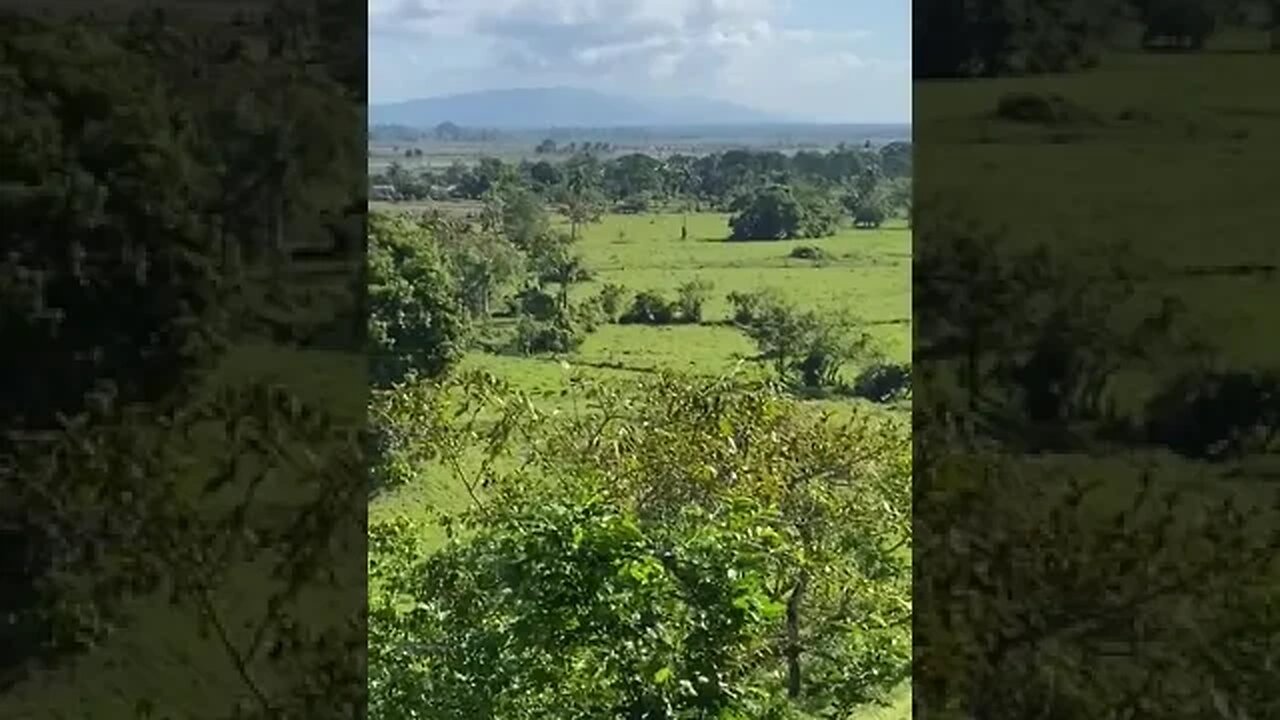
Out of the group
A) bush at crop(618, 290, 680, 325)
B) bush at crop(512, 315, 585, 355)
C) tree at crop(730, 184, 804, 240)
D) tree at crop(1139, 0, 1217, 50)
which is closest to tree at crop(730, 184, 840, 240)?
tree at crop(730, 184, 804, 240)

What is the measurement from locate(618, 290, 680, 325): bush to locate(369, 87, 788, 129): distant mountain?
203 millimetres

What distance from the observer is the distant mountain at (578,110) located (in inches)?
69.1

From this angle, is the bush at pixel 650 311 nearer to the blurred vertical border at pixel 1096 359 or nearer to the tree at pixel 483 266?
the tree at pixel 483 266

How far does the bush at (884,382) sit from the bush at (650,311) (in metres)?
0.23

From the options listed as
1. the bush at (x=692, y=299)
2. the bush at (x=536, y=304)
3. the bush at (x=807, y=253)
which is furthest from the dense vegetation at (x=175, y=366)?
the bush at (x=807, y=253)

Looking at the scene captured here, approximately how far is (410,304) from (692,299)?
1.08 feet

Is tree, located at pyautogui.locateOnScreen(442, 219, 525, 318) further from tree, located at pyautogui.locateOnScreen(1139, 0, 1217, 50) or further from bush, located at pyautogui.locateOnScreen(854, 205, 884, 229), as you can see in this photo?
tree, located at pyautogui.locateOnScreen(1139, 0, 1217, 50)

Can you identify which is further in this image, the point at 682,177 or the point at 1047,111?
the point at 682,177

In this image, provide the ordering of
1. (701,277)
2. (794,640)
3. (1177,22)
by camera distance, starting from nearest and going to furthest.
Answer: (1177,22) → (701,277) → (794,640)

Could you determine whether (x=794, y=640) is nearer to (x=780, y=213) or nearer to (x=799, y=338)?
(x=799, y=338)

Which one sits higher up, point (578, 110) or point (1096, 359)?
point (578, 110)

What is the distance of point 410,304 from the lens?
5.80 feet

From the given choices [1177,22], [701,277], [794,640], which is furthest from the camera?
[794,640]

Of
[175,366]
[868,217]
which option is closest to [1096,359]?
[868,217]
